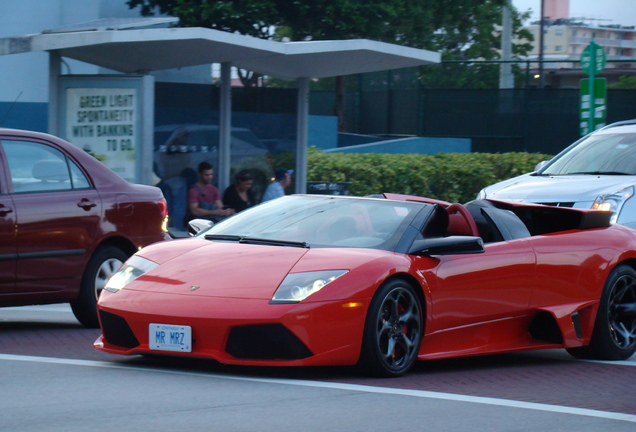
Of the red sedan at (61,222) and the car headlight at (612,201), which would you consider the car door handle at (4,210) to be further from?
the car headlight at (612,201)

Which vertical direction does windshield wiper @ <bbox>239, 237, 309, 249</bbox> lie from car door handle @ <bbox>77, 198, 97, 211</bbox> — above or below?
below

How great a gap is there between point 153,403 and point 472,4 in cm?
2798

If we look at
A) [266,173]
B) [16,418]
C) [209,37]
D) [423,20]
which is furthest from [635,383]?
[423,20]

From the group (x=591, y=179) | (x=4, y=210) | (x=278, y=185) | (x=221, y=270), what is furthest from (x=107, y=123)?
(x=221, y=270)

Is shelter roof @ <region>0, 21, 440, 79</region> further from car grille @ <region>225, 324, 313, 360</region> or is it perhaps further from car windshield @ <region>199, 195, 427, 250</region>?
car grille @ <region>225, 324, 313, 360</region>

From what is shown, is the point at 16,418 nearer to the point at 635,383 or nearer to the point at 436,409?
the point at 436,409

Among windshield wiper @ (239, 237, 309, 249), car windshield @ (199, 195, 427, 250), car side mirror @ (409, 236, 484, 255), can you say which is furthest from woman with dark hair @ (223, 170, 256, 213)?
car side mirror @ (409, 236, 484, 255)

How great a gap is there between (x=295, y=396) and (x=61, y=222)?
11.7 feet

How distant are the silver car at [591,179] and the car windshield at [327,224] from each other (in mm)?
4259

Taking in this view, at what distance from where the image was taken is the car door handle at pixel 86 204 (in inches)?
346

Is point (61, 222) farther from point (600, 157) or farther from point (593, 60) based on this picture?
point (593, 60)

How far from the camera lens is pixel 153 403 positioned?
214 inches

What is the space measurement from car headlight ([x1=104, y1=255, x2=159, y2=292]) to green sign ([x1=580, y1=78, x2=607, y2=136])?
35.0ft

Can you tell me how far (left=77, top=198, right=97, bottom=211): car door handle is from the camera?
8.80 meters
